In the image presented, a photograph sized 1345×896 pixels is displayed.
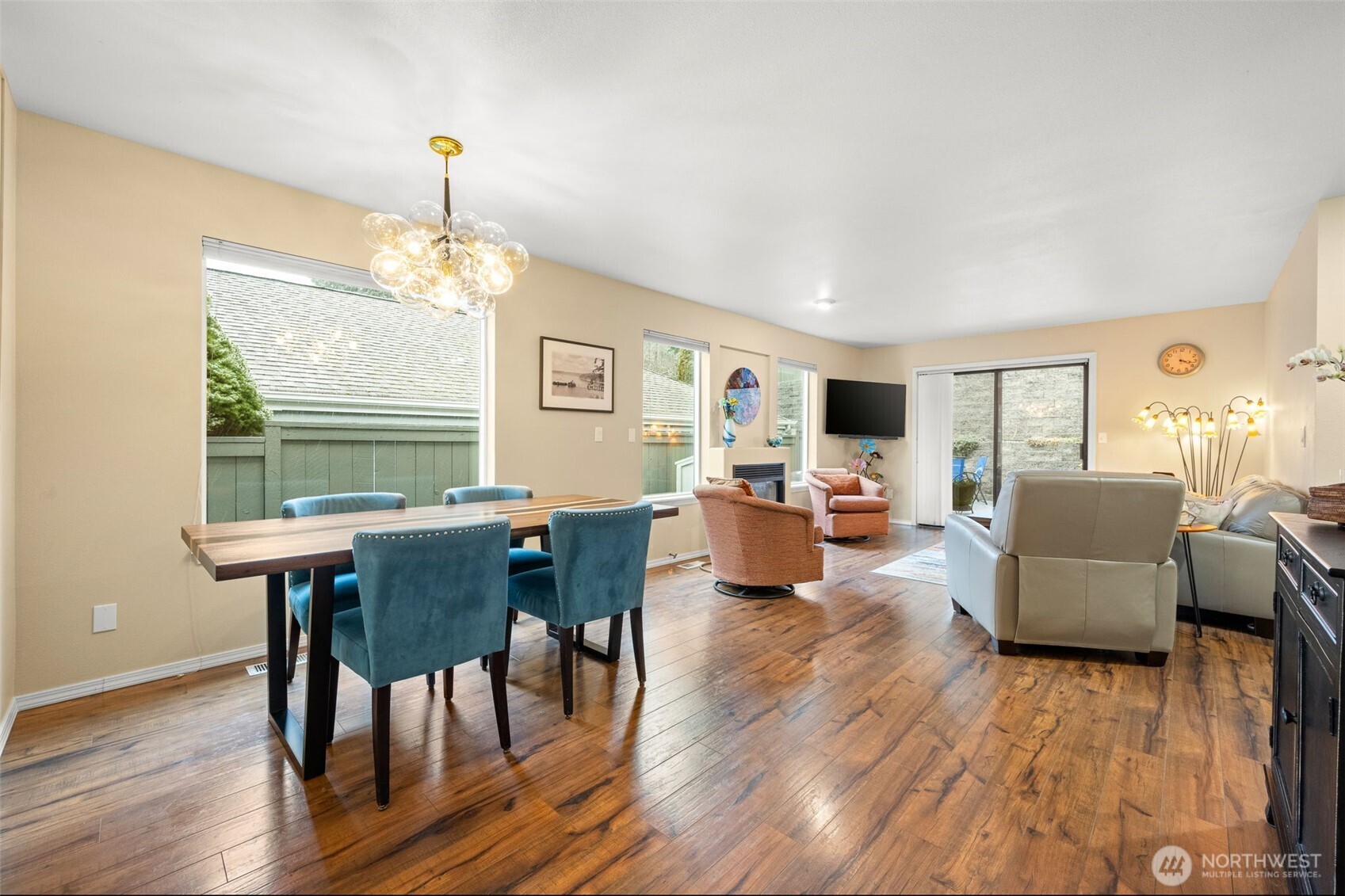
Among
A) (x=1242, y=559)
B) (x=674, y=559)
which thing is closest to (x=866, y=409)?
(x=674, y=559)

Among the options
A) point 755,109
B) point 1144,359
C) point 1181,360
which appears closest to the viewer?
point 755,109

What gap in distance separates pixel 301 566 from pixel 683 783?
1358 mm

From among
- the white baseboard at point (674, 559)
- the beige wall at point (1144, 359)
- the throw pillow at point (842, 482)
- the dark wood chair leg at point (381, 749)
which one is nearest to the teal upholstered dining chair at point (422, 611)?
the dark wood chair leg at point (381, 749)

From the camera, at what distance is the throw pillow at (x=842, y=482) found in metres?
6.70

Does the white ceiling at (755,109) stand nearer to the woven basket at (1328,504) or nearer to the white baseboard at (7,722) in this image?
the woven basket at (1328,504)

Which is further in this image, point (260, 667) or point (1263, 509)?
point (1263, 509)

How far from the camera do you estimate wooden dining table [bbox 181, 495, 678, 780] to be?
66.9 inches

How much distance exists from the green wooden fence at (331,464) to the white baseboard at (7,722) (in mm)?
940

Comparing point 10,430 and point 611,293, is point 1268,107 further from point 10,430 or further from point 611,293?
point 10,430

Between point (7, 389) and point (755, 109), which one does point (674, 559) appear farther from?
point (7, 389)

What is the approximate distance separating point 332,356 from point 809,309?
13.9 feet

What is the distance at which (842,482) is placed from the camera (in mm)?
6777

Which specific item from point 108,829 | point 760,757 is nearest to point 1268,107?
point 760,757

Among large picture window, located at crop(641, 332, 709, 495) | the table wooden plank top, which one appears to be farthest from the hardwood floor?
large picture window, located at crop(641, 332, 709, 495)
